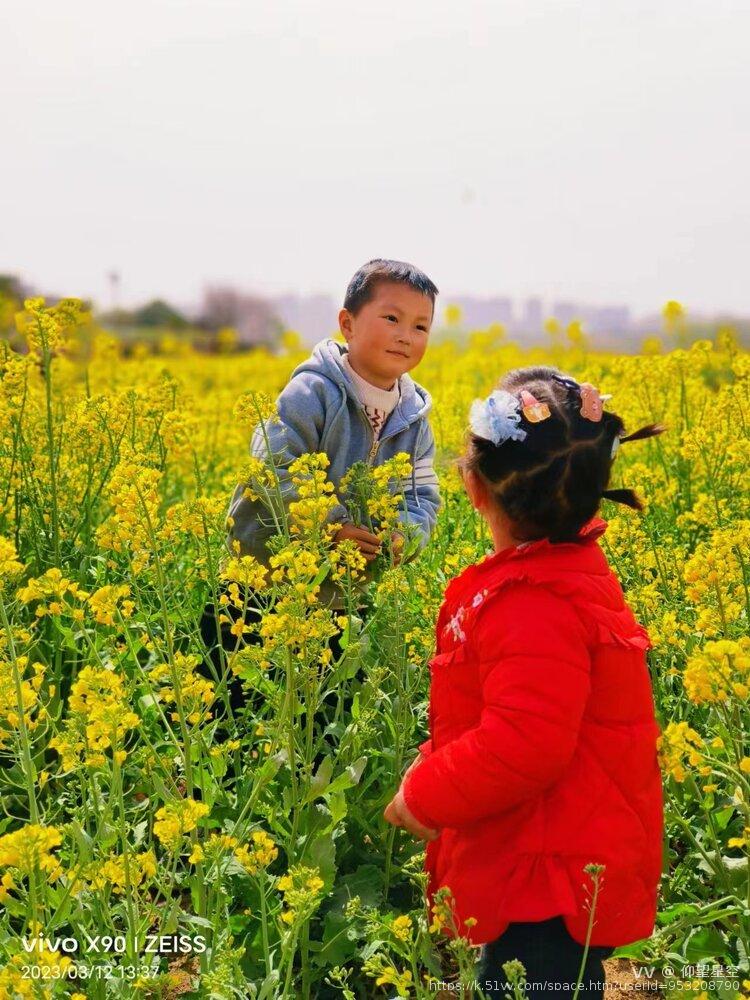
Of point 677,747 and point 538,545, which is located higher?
point 538,545

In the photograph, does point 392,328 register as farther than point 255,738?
Yes

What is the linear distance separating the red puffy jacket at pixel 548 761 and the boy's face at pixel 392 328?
128 cm

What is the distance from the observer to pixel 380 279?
3076 millimetres

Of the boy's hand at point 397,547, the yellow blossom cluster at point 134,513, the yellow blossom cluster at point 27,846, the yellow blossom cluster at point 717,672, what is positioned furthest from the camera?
the boy's hand at point 397,547

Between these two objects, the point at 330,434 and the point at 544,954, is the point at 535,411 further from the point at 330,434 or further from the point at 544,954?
the point at 330,434

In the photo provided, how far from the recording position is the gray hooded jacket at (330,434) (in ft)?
10.4

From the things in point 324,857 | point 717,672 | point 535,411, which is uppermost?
point 535,411

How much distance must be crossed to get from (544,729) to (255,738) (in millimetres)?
1240

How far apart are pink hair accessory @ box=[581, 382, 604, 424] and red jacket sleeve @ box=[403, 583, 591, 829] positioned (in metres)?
0.29

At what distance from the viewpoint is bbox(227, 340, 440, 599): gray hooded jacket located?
316cm

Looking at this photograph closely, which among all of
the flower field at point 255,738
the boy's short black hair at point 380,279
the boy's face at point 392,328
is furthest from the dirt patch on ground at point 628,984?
the boy's short black hair at point 380,279

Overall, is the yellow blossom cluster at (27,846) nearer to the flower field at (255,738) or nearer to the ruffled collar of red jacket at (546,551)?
the flower field at (255,738)

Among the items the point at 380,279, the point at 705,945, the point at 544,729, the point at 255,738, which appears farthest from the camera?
the point at 380,279

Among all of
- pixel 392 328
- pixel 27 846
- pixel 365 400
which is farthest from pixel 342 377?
pixel 27 846
